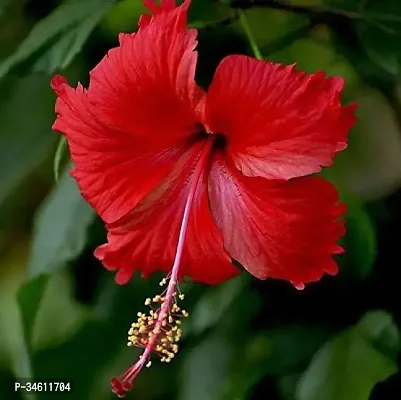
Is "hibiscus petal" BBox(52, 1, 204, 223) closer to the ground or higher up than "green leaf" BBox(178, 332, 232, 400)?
higher up

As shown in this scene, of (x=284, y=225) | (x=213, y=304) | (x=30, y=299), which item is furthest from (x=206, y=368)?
(x=284, y=225)

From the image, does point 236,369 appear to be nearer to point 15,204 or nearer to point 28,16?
point 15,204

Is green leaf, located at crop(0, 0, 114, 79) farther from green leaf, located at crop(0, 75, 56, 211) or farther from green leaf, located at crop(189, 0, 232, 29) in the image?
green leaf, located at crop(0, 75, 56, 211)

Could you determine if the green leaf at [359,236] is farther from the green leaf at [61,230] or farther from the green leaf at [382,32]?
the green leaf at [61,230]

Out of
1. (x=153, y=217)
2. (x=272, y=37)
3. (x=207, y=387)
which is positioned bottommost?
(x=207, y=387)

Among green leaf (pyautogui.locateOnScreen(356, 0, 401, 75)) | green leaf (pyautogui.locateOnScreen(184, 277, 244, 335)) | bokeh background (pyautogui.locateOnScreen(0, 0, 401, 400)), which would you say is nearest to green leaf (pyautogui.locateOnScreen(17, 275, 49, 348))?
bokeh background (pyautogui.locateOnScreen(0, 0, 401, 400))

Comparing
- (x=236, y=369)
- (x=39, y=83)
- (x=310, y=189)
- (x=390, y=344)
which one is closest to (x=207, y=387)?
(x=236, y=369)

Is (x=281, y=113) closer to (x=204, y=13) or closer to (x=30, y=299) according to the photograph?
(x=204, y=13)
